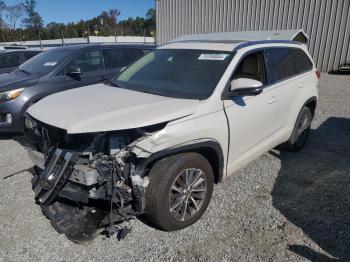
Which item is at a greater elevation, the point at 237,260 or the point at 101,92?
the point at 101,92

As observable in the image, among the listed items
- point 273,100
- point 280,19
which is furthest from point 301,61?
point 280,19

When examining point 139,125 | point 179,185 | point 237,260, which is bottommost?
point 237,260

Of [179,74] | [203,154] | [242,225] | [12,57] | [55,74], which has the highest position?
[179,74]

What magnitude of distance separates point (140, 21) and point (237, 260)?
260 feet

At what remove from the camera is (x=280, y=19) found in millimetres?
15867

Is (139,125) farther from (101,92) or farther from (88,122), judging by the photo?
(101,92)

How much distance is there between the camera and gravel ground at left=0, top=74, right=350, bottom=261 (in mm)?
2832

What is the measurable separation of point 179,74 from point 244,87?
808mm

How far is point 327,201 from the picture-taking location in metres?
3.72

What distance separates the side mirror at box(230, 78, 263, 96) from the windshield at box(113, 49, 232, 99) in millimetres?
187

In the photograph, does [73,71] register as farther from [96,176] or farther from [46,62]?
[96,176]

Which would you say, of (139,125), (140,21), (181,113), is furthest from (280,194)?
(140,21)

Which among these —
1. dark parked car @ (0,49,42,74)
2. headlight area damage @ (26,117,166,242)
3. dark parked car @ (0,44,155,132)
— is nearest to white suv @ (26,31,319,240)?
headlight area damage @ (26,117,166,242)

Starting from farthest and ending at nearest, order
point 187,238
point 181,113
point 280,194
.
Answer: point 280,194 < point 187,238 < point 181,113
